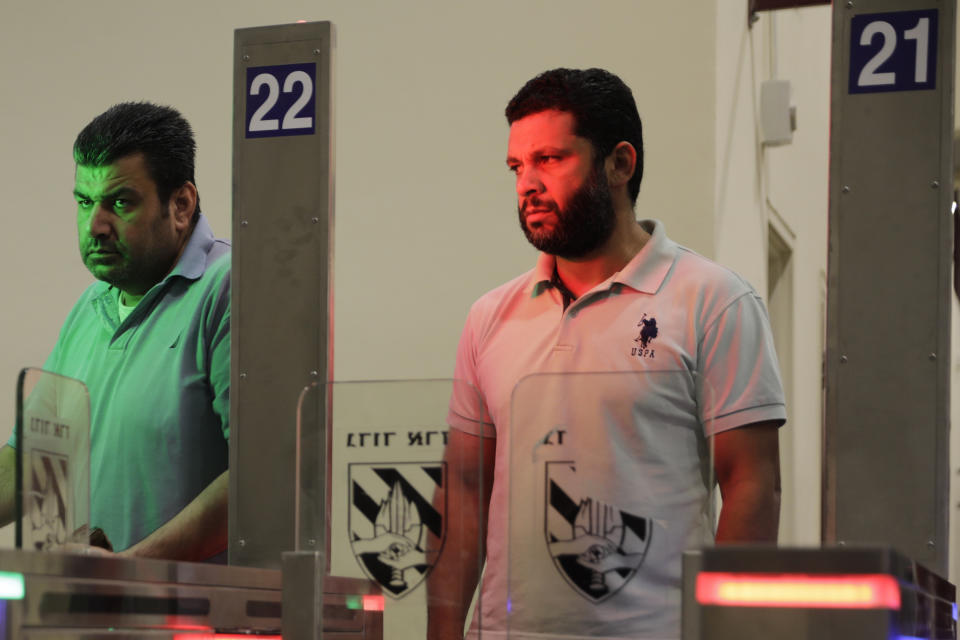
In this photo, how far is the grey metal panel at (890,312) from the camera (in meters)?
2.13

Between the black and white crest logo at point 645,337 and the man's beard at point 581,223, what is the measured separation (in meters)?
0.17

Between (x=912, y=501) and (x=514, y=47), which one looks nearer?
(x=912, y=501)

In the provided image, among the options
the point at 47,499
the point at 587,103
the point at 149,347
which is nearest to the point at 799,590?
the point at 47,499

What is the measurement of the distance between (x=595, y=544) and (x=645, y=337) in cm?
57

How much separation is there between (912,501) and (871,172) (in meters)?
0.52

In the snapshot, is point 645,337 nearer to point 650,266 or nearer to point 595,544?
point 650,266

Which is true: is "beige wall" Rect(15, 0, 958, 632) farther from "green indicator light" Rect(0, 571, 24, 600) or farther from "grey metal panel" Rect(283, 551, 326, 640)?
"green indicator light" Rect(0, 571, 24, 600)

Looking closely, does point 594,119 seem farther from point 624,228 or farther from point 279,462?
point 279,462

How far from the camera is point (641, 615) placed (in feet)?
5.62

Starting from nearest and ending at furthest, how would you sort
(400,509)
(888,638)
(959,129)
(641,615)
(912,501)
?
(888,638) < (641,615) < (400,509) < (912,501) < (959,129)

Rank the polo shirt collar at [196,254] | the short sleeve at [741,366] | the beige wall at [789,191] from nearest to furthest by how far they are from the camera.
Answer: the short sleeve at [741,366], the polo shirt collar at [196,254], the beige wall at [789,191]

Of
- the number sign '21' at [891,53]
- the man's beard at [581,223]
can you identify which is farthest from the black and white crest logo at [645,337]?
the number sign '21' at [891,53]

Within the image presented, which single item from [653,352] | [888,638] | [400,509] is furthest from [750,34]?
[888,638]

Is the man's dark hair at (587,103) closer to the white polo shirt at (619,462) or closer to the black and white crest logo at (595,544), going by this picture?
the white polo shirt at (619,462)
